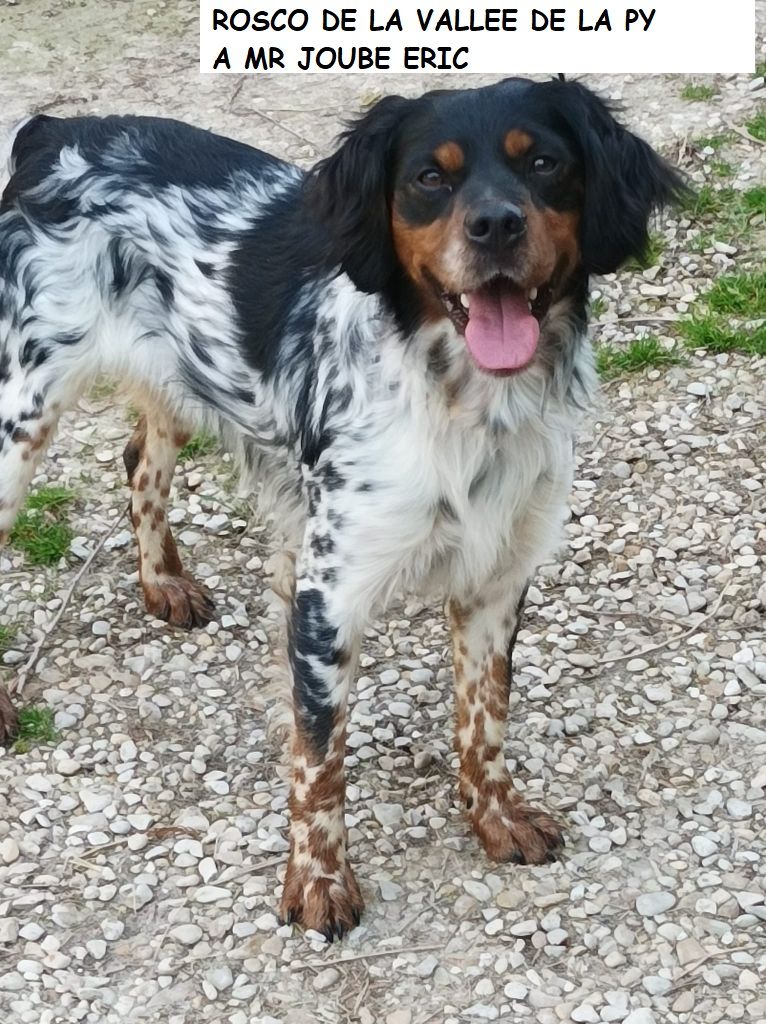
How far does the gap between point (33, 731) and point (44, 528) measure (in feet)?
3.19

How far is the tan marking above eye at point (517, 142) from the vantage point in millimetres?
3195

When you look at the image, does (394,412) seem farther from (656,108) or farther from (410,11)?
(410,11)

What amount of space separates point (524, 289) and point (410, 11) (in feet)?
19.4

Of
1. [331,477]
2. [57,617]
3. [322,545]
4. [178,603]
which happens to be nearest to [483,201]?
[331,477]

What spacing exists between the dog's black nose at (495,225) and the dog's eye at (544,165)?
0.22 m

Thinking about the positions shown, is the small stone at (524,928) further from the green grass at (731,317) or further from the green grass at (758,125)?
the green grass at (758,125)

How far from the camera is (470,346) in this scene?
3.25 meters

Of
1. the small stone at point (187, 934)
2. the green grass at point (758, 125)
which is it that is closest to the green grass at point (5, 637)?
the small stone at point (187, 934)

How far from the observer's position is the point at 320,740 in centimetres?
374

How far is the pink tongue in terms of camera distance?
3217 mm

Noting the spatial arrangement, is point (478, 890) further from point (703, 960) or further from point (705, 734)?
point (705, 734)

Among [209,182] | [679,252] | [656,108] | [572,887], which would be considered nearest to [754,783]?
[572,887]

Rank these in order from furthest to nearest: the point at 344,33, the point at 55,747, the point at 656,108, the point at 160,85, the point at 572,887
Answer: the point at 344,33
the point at 160,85
the point at 656,108
the point at 55,747
the point at 572,887

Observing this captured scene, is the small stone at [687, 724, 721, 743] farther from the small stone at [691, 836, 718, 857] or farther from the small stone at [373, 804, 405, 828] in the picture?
the small stone at [373, 804, 405, 828]
